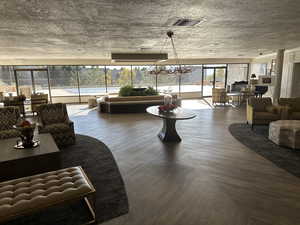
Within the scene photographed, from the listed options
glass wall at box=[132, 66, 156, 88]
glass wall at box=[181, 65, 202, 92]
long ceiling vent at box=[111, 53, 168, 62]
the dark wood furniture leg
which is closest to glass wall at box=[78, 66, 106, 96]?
glass wall at box=[132, 66, 156, 88]

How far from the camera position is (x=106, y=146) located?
4434mm

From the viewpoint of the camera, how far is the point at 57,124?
4508 millimetres

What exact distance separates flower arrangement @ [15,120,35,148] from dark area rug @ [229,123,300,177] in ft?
14.4

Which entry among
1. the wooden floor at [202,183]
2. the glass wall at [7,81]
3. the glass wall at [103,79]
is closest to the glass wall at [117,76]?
the glass wall at [103,79]

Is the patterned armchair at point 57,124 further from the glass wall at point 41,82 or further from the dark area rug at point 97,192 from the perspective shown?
the glass wall at point 41,82

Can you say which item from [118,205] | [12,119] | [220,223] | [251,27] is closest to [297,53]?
[251,27]

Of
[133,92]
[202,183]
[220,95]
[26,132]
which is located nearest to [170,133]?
[202,183]

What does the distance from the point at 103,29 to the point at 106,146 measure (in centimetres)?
262

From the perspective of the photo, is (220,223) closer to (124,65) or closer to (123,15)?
(123,15)

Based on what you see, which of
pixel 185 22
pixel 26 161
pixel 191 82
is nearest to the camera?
pixel 26 161

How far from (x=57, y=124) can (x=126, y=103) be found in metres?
4.06

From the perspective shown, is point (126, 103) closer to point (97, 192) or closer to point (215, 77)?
point (97, 192)

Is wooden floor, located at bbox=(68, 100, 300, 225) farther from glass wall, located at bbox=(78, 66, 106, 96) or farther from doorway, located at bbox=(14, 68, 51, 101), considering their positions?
glass wall, located at bbox=(78, 66, 106, 96)

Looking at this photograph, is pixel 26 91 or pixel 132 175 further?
pixel 26 91
